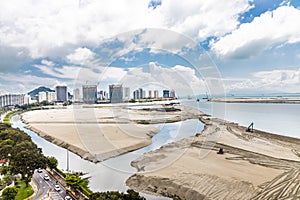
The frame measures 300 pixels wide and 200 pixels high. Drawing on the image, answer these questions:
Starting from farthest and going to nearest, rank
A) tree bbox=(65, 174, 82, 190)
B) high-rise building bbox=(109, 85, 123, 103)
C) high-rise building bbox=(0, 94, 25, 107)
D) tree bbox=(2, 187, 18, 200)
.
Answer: high-rise building bbox=(0, 94, 25, 107) < high-rise building bbox=(109, 85, 123, 103) < tree bbox=(65, 174, 82, 190) < tree bbox=(2, 187, 18, 200)

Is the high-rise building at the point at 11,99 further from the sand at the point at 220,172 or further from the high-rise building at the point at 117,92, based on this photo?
the sand at the point at 220,172

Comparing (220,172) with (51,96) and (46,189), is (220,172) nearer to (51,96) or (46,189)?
(46,189)

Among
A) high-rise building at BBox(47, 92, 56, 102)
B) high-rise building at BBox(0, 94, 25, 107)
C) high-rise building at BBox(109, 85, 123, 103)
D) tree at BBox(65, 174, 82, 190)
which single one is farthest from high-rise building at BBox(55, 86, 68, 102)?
tree at BBox(65, 174, 82, 190)

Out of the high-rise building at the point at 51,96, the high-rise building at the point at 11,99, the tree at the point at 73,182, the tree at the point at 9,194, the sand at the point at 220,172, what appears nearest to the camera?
the tree at the point at 9,194

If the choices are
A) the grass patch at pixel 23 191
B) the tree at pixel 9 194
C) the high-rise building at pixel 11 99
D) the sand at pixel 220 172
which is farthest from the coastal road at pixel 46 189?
the high-rise building at pixel 11 99

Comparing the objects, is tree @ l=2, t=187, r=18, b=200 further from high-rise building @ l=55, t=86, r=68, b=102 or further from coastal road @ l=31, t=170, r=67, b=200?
high-rise building @ l=55, t=86, r=68, b=102

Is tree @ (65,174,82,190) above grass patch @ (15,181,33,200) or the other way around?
above

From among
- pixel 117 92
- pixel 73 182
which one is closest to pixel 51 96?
pixel 117 92
